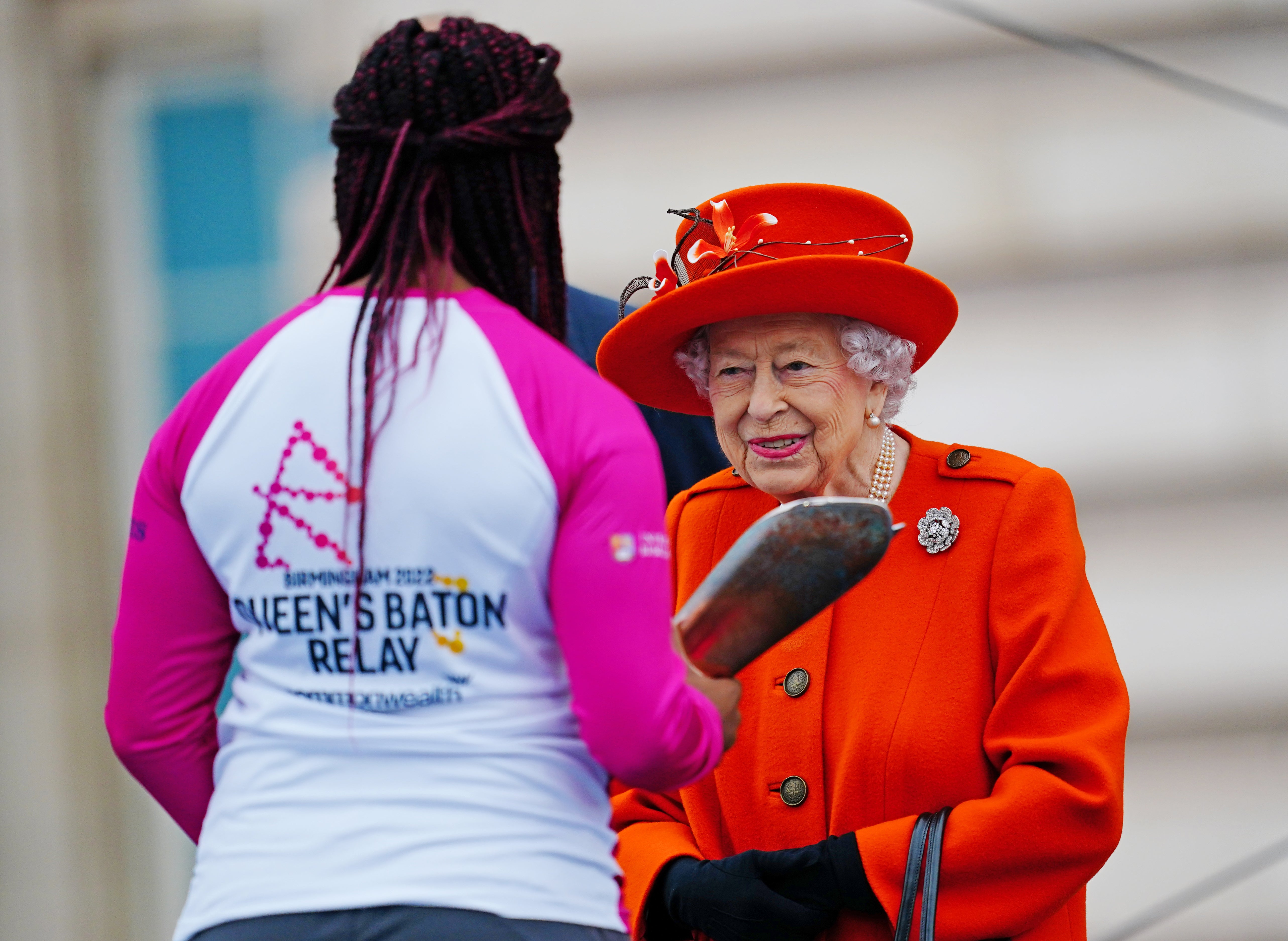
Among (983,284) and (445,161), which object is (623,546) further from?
(983,284)

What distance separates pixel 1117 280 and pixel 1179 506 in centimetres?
61

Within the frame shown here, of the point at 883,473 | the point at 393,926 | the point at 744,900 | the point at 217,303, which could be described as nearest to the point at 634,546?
the point at 393,926

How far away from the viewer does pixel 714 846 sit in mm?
2219

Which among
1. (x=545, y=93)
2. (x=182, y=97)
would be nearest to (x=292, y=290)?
(x=182, y=97)

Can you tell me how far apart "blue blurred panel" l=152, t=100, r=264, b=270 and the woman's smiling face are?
221cm

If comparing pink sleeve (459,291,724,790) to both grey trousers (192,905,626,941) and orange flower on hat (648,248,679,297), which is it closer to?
grey trousers (192,905,626,941)

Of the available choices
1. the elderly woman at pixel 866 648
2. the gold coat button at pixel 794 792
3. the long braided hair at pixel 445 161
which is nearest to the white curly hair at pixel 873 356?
the elderly woman at pixel 866 648

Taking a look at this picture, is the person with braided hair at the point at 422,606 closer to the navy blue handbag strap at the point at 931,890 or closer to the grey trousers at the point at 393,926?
the grey trousers at the point at 393,926

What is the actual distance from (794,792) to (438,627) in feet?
3.45

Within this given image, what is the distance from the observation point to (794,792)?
2.13 metres

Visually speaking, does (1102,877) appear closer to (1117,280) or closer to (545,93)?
(1117,280)

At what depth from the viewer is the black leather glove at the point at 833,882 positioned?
197cm

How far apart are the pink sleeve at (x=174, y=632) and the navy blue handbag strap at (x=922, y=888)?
40.4 inches

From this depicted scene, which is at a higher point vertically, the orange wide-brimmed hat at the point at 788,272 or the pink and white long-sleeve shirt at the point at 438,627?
the orange wide-brimmed hat at the point at 788,272
